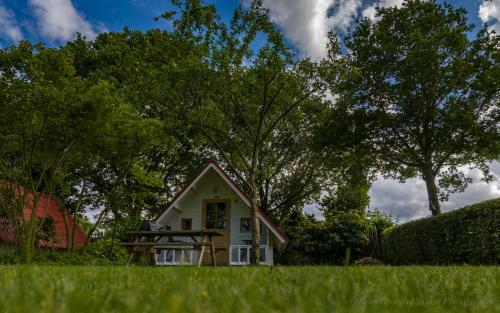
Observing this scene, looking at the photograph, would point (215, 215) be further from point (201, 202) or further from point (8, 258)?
point (8, 258)

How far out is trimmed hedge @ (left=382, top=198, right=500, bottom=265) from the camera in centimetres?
1048

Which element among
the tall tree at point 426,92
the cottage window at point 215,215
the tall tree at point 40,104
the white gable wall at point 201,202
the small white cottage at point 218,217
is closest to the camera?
the tall tree at point 40,104

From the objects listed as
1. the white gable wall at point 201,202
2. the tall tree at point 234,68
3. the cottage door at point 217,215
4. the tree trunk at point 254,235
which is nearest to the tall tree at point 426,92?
the tall tree at point 234,68

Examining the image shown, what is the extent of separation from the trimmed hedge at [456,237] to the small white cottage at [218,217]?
241 inches

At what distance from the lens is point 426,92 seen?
19.4m

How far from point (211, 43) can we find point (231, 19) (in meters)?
1.27

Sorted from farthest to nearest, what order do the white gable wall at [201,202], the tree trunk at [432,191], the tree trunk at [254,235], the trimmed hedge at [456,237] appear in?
1. the white gable wall at [201,202]
2. the tree trunk at [432,191]
3. the tree trunk at [254,235]
4. the trimmed hedge at [456,237]

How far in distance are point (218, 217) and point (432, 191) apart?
446 inches

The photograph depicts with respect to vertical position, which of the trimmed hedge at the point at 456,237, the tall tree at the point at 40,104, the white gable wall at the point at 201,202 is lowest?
the trimmed hedge at the point at 456,237

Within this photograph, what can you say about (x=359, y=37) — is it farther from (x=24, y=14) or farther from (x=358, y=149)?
(x=24, y=14)

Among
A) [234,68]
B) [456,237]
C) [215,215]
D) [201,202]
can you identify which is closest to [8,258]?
[234,68]

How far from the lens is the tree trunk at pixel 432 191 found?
19969 mm

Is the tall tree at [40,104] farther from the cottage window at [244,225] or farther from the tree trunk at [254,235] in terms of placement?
the cottage window at [244,225]

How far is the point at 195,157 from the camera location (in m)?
27.4
